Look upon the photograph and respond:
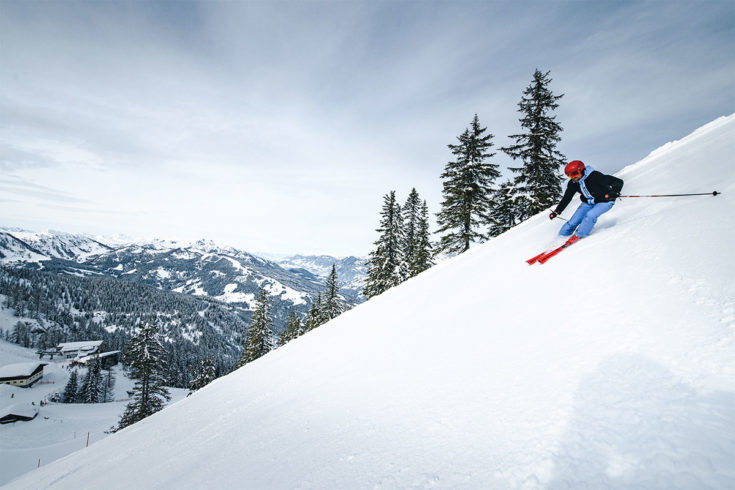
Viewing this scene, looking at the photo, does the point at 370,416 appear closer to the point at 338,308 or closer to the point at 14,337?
the point at 338,308

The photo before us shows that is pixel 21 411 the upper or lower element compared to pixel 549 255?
lower

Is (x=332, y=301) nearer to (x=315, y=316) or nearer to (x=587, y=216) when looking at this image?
(x=315, y=316)

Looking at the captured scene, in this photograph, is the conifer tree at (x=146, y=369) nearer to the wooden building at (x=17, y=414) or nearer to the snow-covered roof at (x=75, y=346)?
the wooden building at (x=17, y=414)

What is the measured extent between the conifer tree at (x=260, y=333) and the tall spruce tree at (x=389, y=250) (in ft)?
56.3

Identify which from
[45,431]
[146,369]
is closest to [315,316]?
[146,369]

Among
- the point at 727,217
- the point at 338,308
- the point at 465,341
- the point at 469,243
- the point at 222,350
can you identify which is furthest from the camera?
the point at 222,350

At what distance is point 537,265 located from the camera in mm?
6305

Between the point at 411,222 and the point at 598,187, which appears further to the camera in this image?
the point at 411,222

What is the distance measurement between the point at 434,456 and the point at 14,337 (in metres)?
195

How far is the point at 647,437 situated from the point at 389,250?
26.5 m

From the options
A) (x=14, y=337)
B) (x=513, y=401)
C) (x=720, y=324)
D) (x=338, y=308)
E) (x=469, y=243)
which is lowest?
(x=14, y=337)

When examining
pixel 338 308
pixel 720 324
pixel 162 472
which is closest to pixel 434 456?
pixel 720 324

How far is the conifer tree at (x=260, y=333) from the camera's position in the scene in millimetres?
36625

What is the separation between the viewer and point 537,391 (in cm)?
287
